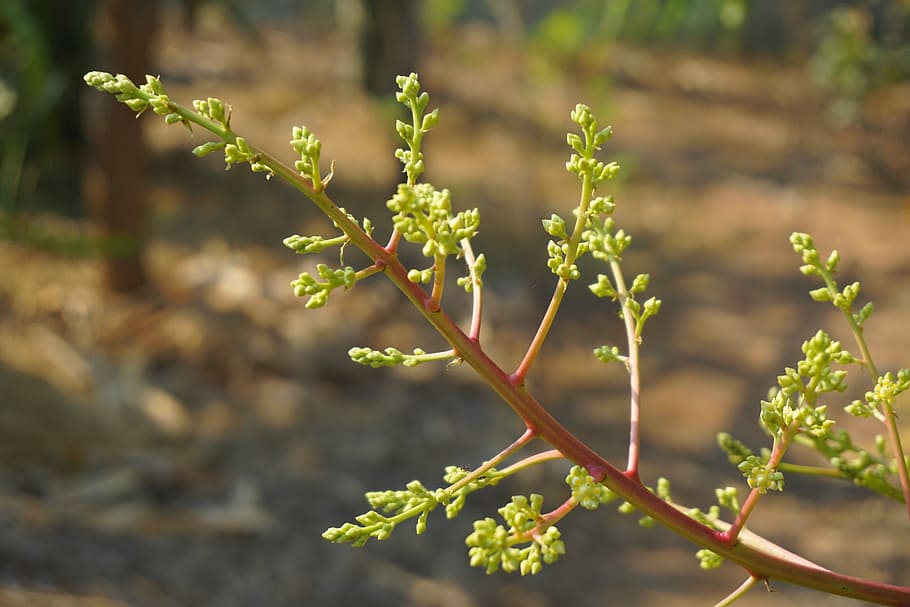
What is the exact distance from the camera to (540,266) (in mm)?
4820

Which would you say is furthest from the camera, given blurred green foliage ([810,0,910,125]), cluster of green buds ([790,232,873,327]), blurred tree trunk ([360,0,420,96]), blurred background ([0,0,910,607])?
blurred green foliage ([810,0,910,125])

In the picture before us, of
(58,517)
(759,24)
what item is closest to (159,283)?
(58,517)

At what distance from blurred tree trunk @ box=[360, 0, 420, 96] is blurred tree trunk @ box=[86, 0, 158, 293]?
1.38 meters

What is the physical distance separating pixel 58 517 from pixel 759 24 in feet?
22.1

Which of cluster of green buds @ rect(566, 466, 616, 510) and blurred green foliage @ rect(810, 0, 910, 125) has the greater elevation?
cluster of green buds @ rect(566, 466, 616, 510)

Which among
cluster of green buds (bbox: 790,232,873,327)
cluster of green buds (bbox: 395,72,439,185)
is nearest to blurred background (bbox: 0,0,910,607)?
cluster of green buds (bbox: 790,232,873,327)

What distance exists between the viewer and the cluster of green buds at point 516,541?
0.62 metres

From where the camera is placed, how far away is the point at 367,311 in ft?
13.7

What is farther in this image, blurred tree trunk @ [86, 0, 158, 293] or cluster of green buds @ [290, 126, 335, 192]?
blurred tree trunk @ [86, 0, 158, 293]

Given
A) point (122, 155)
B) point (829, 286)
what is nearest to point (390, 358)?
point (829, 286)

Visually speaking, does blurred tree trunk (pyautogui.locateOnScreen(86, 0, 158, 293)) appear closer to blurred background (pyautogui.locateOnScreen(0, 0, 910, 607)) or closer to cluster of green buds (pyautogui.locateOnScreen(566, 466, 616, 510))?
blurred background (pyautogui.locateOnScreen(0, 0, 910, 607))

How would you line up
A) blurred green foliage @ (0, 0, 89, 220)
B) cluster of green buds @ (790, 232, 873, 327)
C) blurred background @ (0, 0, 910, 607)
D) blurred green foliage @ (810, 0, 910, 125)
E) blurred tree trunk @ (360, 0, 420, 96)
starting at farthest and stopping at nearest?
1. blurred green foliage @ (810, 0, 910, 125)
2. blurred tree trunk @ (360, 0, 420, 96)
3. blurred green foliage @ (0, 0, 89, 220)
4. blurred background @ (0, 0, 910, 607)
5. cluster of green buds @ (790, 232, 873, 327)

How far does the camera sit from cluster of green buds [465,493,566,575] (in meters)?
0.62

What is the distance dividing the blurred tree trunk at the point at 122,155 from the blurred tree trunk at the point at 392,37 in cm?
138
